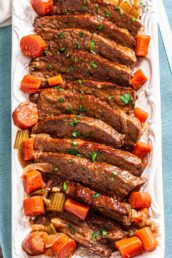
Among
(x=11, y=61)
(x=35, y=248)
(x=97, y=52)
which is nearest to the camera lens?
(x=35, y=248)

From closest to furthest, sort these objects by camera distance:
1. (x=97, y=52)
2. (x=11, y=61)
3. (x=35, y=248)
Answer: (x=35, y=248), (x=97, y=52), (x=11, y=61)

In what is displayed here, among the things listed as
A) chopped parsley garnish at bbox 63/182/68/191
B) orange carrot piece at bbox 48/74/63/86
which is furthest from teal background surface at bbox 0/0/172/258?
chopped parsley garnish at bbox 63/182/68/191

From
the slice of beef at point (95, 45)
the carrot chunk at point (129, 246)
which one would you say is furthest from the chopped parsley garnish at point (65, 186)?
the slice of beef at point (95, 45)

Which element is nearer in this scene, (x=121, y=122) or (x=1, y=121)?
(x=121, y=122)

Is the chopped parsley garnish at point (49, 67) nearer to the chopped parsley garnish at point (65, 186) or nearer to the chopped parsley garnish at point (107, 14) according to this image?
the chopped parsley garnish at point (107, 14)

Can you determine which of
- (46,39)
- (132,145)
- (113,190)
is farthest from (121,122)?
(46,39)

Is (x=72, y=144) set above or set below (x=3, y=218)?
above

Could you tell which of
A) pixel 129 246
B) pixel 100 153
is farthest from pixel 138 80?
pixel 129 246

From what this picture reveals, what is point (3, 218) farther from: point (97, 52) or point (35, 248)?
point (97, 52)
